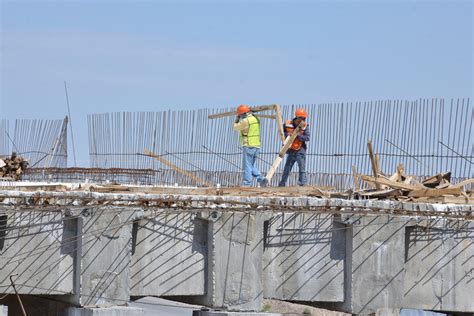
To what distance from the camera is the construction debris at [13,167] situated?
31497 millimetres

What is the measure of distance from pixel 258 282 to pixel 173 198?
1.98 meters

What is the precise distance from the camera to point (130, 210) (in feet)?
66.0

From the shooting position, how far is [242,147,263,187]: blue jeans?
82.8 feet

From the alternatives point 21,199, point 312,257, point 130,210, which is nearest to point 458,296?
point 312,257

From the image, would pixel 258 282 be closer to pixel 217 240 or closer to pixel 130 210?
pixel 217 240

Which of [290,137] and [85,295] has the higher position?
[290,137]

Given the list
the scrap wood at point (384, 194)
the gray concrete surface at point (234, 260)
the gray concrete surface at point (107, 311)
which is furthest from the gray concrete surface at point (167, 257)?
the scrap wood at point (384, 194)

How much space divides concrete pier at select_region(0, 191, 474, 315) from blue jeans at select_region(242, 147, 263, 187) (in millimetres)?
3902

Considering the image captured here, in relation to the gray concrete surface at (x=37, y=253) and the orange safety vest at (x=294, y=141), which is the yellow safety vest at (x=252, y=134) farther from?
the gray concrete surface at (x=37, y=253)

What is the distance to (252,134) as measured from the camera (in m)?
25.8

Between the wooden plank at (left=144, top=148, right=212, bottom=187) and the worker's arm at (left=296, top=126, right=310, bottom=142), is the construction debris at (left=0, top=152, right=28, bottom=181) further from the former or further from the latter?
the worker's arm at (left=296, top=126, right=310, bottom=142)

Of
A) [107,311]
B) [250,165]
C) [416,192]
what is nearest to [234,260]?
[107,311]

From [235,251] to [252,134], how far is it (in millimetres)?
5272

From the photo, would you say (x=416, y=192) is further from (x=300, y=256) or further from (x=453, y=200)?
(x=300, y=256)
